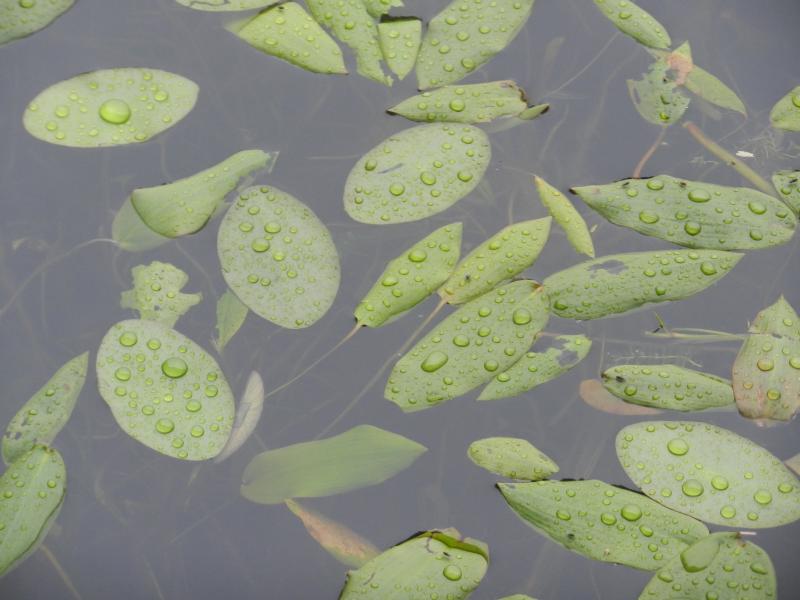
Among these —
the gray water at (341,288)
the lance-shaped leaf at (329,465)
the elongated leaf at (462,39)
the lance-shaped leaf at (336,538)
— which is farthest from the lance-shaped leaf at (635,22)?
the lance-shaped leaf at (336,538)

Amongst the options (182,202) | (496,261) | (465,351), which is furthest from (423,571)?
(182,202)

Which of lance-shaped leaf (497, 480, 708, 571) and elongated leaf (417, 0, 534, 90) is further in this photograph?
elongated leaf (417, 0, 534, 90)

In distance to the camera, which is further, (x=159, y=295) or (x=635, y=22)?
(x=635, y=22)

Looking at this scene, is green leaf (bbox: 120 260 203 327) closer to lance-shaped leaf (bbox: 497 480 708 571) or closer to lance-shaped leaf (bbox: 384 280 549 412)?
lance-shaped leaf (bbox: 384 280 549 412)

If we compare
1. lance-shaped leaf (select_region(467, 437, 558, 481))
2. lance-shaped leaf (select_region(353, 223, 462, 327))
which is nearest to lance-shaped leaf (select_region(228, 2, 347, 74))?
lance-shaped leaf (select_region(353, 223, 462, 327))

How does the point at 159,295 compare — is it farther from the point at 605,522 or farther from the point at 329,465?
the point at 605,522

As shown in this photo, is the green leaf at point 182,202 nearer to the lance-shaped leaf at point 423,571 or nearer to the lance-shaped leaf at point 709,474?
the lance-shaped leaf at point 423,571
